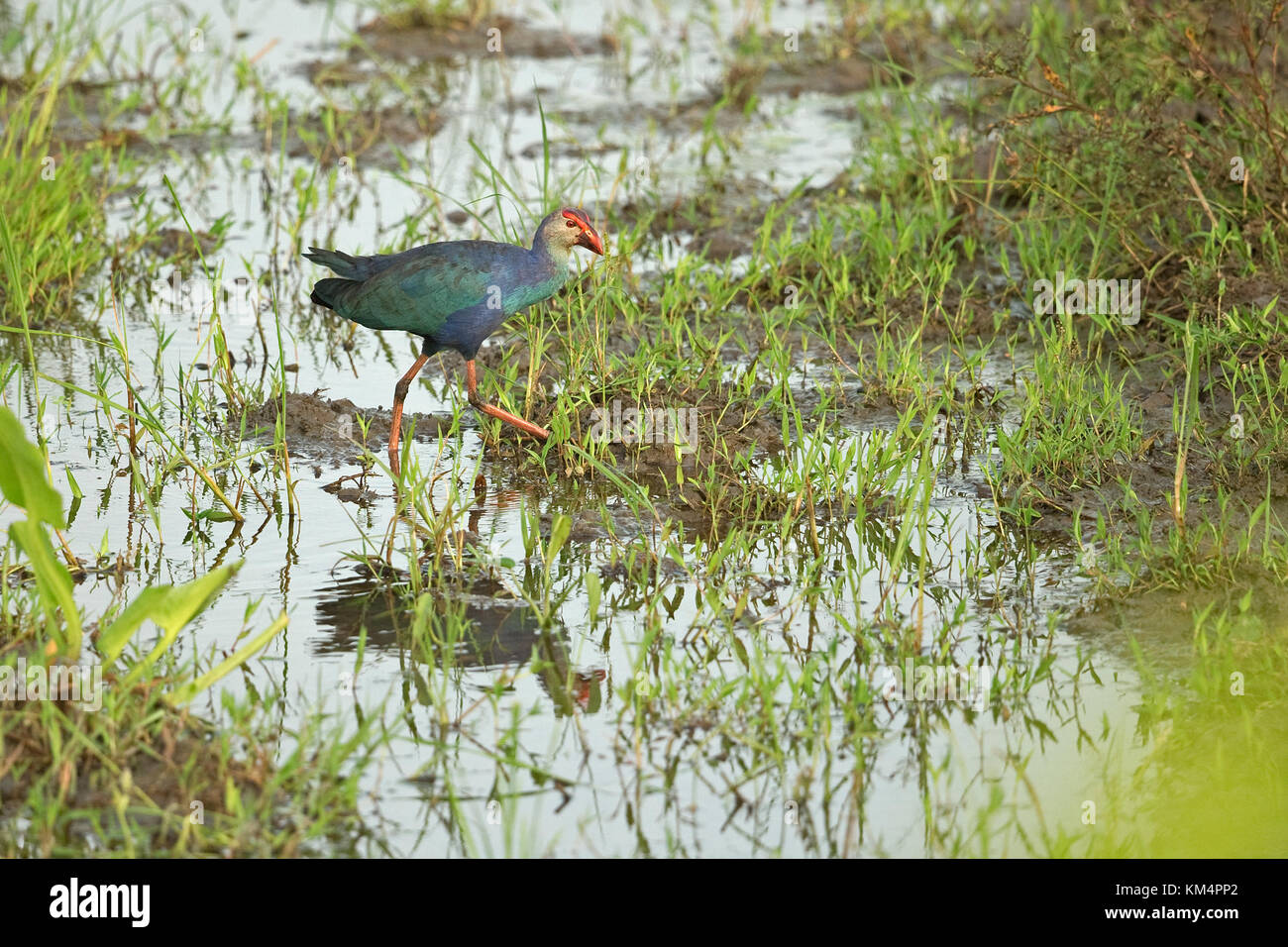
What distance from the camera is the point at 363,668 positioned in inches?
175

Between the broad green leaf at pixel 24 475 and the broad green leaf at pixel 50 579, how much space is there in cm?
7

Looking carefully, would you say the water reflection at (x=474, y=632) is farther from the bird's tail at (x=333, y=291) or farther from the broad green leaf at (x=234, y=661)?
the bird's tail at (x=333, y=291)

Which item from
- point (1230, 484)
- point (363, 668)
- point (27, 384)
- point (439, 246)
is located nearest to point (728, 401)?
point (439, 246)

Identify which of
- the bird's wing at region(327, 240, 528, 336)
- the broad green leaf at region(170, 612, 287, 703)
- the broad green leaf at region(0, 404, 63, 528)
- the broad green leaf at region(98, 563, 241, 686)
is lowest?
the broad green leaf at region(170, 612, 287, 703)

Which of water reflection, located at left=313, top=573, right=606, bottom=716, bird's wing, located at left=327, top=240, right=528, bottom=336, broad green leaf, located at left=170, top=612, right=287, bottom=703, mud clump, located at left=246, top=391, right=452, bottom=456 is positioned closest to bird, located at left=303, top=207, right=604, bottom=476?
bird's wing, located at left=327, top=240, right=528, bottom=336

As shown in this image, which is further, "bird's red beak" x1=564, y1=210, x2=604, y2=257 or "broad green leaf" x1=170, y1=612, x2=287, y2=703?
"bird's red beak" x1=564, y1=210, x2=604, y2=257

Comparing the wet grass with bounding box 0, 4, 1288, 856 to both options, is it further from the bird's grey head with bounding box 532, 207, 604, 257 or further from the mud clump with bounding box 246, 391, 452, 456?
the bird's grey head with bounding box 532, 207, 604, 257

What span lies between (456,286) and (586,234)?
53 cm

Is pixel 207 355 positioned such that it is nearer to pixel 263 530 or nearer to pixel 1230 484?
pixel 263 530

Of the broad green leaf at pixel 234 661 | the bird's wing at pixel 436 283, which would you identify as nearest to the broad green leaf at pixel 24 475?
the broad green leaf at pixel 234 661

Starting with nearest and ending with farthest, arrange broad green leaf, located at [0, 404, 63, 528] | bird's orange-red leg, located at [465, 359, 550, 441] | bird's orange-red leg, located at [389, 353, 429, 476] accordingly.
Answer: broad green leaf, located at [0, 404, 63, 528]
bird's orange-red leg, located at [465, 359, 550, 441]
bird's orange-red leg, located at [389, 353, 429, 476]

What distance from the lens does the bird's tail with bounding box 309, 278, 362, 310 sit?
6059 millimetres

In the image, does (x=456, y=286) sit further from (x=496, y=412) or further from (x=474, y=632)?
(x=474, y=632)

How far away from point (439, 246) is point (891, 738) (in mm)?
2682
